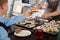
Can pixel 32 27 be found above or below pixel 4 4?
below

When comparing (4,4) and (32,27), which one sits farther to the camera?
(32,27)

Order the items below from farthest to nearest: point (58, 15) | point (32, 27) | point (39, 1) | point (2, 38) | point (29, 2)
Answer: point (29, 2), point (39, 1), point (58, 15), point (32, 27), point (2, 38)

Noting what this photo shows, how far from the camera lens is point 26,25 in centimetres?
160

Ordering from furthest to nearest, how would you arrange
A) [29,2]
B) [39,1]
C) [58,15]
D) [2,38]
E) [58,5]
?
[29,2], [39,1], [58,5], [58,15], [2,38]

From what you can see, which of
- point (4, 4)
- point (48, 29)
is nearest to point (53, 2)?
point (48, 29)

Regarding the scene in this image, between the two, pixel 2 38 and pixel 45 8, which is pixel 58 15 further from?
pixel 2 38

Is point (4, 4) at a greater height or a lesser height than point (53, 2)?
greater

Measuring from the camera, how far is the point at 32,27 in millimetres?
1539

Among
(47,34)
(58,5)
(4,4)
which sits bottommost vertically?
(47,34)

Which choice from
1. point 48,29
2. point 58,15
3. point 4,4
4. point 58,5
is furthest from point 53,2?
point 4,4

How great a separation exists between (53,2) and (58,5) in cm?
9

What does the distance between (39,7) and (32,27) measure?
838 millimetres

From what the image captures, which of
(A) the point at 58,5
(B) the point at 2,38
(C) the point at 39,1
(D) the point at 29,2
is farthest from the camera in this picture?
(D) the point at 29,2

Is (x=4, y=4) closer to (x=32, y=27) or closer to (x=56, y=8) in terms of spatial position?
(x=32, y=27)
